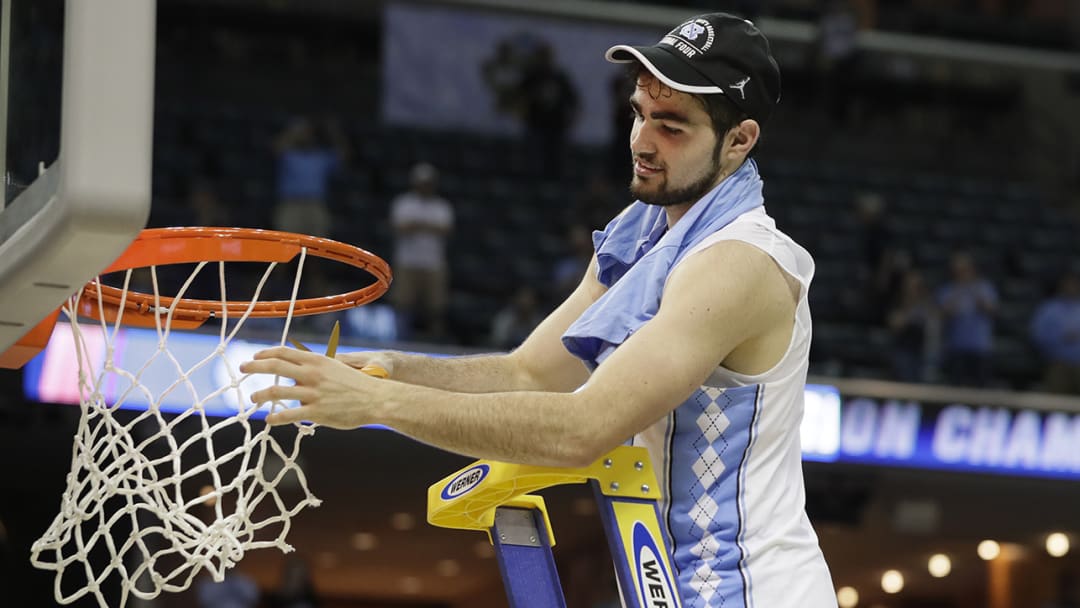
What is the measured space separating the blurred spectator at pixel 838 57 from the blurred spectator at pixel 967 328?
5.19 meters

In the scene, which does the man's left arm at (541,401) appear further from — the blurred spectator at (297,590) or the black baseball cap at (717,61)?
the blurred spectator at (297,590)

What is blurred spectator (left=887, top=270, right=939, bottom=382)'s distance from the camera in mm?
11672

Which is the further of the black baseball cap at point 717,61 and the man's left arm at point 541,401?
the black baseball cap at point 717,61

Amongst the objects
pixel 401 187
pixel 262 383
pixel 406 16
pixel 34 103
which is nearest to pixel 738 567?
pixel 34 103

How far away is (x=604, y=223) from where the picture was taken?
12438mm

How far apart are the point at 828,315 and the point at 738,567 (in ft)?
34.7

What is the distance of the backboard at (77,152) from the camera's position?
2.23 meters

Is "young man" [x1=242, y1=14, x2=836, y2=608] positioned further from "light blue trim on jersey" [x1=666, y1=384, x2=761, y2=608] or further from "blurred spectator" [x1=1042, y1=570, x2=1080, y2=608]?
"blurred spectator" [x1=1042, y1=570, x2=1080, y2=608]

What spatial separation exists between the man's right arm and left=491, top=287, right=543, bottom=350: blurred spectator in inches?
287

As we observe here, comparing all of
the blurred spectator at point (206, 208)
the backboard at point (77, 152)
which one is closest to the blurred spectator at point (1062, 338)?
the blurred spectator at point (206, 208)

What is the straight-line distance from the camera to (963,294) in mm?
11938

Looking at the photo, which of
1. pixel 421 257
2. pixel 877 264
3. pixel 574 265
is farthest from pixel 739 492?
pixel 877 264

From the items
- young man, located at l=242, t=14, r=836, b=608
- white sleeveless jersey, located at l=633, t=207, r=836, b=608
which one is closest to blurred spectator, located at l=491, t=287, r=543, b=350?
young man, located at l=242, t=14, r=836, b=608

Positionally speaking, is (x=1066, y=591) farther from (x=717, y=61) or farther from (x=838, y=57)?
(x=717, y=61)
